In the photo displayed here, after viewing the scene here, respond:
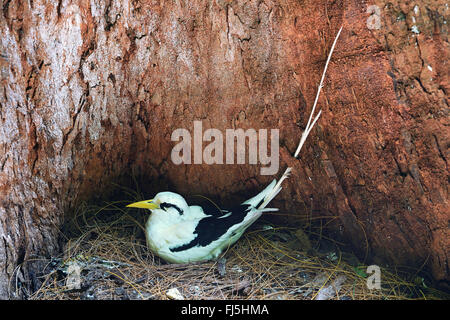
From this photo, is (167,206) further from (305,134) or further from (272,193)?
(305,134)

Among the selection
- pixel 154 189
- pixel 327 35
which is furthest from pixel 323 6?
pixel 154 189

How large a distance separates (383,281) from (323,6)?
1.68 metres

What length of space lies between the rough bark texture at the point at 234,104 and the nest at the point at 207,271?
0.16 metres

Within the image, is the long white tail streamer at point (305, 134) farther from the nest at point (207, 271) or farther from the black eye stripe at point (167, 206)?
the black eye stripe at point (167, 206)


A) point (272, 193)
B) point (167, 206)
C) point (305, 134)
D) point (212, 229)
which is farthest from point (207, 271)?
point (305, 134)

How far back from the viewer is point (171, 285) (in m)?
2.42

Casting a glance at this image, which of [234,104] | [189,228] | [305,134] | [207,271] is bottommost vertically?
[207,271]

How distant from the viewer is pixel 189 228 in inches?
104

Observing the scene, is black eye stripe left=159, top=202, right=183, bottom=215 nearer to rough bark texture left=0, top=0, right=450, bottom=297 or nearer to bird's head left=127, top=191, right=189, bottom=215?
bird's head left=127, top=191, right=189, bottom=215

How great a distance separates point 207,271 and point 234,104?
3.71ft

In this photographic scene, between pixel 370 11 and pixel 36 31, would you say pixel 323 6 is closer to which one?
pixel 370 11

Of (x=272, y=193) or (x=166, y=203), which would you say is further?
(x=272, y=193)

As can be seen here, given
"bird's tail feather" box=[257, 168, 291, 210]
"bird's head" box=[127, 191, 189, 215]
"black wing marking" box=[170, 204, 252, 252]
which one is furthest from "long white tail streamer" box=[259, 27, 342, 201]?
"bird's head" box=[127, 191, 189, 215]

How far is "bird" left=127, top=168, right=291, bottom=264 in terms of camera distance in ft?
8.54
